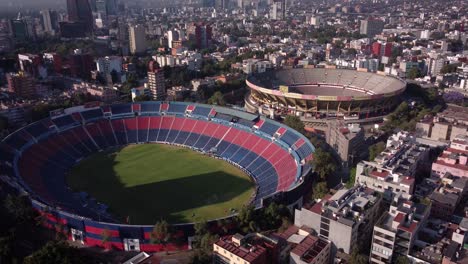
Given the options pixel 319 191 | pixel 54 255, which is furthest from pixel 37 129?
pixel 319 191

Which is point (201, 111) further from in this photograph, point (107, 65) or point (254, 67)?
point (107, 65)

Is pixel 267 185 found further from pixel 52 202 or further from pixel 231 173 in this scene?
pixel 52 202

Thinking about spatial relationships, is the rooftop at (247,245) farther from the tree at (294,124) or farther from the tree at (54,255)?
the tree at (294,124)

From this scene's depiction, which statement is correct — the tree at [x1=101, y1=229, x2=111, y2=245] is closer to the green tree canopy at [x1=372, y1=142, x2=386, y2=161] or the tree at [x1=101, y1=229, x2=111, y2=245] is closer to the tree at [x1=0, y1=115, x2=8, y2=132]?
the green tree canopy at [x1=372, y1=142, x2=386, y2=161]

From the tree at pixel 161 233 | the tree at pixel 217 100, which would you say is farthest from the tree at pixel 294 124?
the tree at pixel 161 233

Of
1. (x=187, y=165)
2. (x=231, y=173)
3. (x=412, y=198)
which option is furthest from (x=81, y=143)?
(x=412, y=198)

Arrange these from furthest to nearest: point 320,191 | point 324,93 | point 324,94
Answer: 1. point 324,93
2. point 324,94
3. point 320,191
